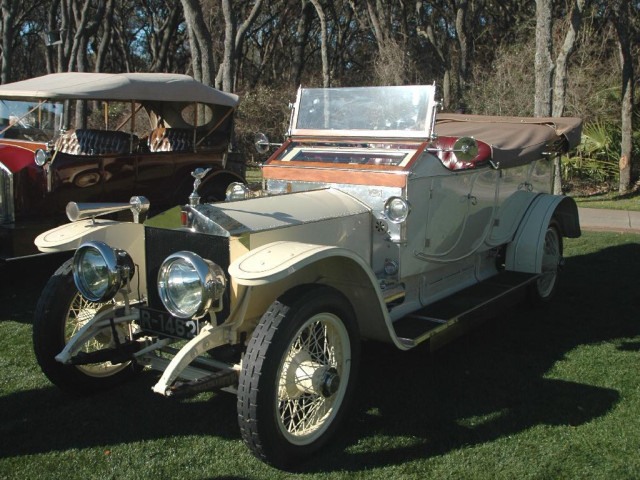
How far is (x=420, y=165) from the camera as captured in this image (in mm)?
4234

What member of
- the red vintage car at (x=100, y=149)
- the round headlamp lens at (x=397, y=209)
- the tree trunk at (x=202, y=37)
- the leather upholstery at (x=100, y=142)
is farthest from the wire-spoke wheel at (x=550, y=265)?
the tree trunk at (x=202, y=37)

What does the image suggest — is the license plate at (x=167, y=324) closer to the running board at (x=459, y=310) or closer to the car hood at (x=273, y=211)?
the car hood at (x=273, y=211)

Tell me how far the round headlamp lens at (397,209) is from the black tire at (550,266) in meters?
2.42

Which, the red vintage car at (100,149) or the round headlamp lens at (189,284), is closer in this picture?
the round headlamp lens at (189,284)

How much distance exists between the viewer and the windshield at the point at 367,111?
173 inches

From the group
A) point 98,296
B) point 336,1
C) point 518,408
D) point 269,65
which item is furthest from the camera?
point 269,65

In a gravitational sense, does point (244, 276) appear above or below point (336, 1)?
below

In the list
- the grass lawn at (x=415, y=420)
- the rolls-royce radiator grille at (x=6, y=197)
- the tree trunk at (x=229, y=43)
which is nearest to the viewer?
the grass lawn at (x=415, y=420)

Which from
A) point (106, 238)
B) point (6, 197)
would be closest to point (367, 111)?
point (106, 238)

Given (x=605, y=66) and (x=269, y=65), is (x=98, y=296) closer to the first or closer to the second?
(x=605, y=66)

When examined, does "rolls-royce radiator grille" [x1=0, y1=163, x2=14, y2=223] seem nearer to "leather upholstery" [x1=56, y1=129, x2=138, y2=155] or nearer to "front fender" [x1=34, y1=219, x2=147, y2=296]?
"leather upholstery" [x1=56, y1=129, x2=138, y2=155]

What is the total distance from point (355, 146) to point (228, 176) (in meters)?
4.18

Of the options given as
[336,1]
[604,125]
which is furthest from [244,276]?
[336,1]

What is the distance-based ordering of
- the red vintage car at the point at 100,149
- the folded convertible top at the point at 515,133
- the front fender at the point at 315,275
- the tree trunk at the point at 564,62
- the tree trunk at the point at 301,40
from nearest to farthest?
1. the front fender at the point at 315,275
2. the folded convertible top at the point at 515,133
3. the red vintage car at the point at 100,149
4. the tree trunk at the point at 564,62
5. the tree trunk at the point at 301,40
